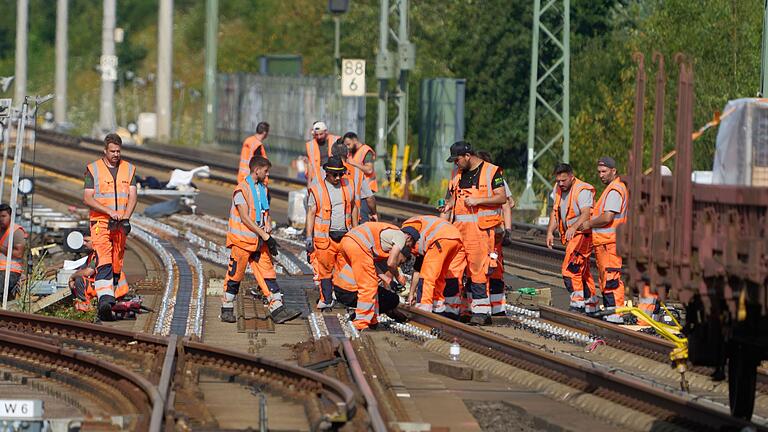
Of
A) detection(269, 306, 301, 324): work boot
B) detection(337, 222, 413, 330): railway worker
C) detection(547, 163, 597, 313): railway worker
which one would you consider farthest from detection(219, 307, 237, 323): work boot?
detection(547, 163, 597, 313): railway worker

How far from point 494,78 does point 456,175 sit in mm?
32347

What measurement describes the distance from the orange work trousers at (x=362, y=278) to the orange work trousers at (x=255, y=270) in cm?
92

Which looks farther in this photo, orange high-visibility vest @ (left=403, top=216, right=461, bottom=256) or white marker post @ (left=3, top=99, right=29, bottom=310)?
white marker post @ (left=3, top=99, right=29, bottom=310)

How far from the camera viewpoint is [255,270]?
1639 cm

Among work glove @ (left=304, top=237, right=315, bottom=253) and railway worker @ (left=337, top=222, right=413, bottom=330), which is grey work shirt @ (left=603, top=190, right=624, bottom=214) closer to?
railway worker @ (left=337, top=222, right=413, bottom=330)

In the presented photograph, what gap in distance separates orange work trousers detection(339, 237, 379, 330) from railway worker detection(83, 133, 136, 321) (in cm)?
223

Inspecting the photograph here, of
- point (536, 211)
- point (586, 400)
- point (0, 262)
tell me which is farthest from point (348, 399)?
point (536, 211)

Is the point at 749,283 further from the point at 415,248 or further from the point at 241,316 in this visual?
the point at 241,316

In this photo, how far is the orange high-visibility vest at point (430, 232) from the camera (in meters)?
15.5

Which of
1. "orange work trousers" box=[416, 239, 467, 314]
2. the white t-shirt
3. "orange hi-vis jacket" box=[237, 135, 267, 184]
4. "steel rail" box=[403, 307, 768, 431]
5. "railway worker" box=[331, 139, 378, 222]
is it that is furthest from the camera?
"orange hi-vis jacket" box=[237, 135, 267, 184]

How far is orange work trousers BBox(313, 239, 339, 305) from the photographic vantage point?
55.4 ft

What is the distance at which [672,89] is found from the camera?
113ft

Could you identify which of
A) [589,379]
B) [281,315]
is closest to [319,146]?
[281,315]

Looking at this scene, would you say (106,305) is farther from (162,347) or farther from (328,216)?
(328,216)
